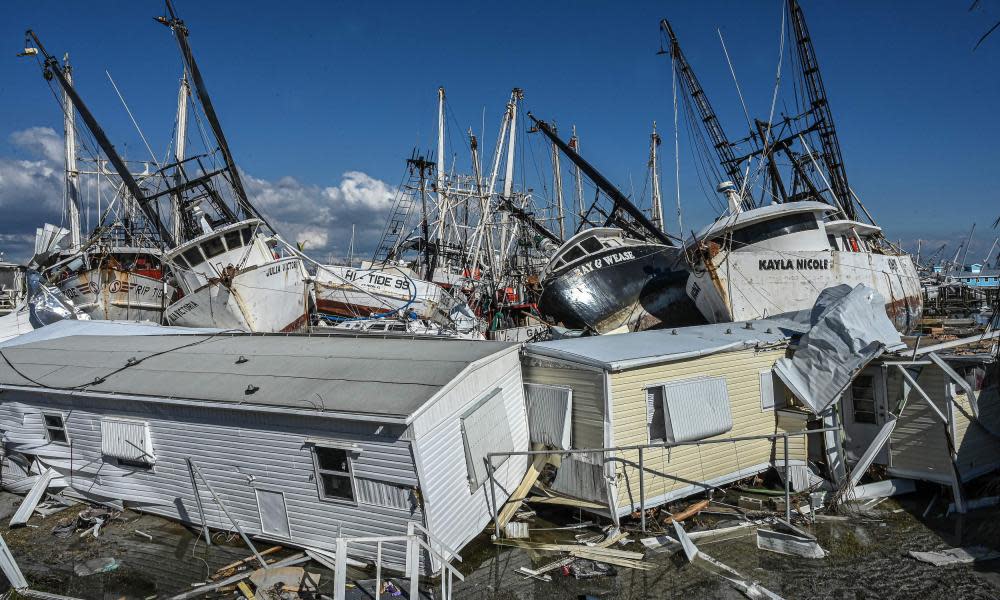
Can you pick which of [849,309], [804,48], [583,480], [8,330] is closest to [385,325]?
[583,480]

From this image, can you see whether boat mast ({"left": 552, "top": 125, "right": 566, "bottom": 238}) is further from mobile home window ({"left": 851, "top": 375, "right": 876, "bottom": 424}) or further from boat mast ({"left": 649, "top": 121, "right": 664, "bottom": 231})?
mobile home window ({"left": 851, "top": 375, "right": 876, "bottom": 424})

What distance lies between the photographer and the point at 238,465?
10.3 metres

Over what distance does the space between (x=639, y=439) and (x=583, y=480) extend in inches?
54.7

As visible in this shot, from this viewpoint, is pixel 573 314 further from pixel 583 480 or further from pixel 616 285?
pixel 583 480

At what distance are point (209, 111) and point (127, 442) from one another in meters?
22.1

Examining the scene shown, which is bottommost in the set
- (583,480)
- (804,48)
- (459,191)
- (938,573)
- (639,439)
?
(938,573)

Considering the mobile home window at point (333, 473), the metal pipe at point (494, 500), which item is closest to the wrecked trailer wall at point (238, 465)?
the mobile home window at point (333, 473)

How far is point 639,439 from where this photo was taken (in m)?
10.9

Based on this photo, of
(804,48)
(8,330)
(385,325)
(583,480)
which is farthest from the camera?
(804,48)

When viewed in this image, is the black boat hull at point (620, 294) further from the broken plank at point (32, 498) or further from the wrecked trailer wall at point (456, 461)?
the broken plank at point (32, 498)

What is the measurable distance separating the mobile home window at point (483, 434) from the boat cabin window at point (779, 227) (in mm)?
13345

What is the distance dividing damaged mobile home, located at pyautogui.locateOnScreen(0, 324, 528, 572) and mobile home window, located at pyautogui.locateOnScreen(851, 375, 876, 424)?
743cm

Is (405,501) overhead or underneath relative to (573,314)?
underneath

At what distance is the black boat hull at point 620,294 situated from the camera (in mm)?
24516
